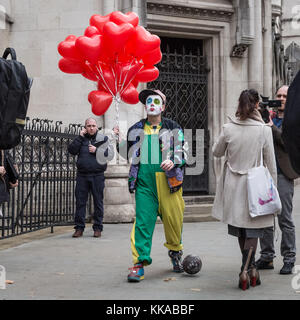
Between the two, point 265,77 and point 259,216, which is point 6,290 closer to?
point 259,216

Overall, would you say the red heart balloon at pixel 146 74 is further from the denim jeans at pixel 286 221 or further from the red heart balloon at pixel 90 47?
Result: the denim jeans at pixel 286 221

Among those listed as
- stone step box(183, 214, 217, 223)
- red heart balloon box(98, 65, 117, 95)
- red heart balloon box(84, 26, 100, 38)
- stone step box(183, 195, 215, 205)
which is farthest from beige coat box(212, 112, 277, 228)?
stone step box(183, 195, 215, 205)

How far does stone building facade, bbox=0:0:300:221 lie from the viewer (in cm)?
1197

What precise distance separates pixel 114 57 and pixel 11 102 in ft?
14.5

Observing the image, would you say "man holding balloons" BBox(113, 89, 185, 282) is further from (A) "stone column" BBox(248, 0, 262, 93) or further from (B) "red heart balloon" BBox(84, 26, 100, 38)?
(A) "stone column" BBox(248, 0, 262, 93)

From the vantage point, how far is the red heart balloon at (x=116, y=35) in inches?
311

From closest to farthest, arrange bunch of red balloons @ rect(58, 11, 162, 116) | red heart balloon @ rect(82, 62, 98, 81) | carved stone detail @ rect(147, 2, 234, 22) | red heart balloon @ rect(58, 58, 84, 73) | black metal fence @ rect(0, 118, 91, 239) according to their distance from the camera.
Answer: bunch of red balloons @ rect(58, 11, 162, 116) < red heart balloon @ rect(82, 62, 98, 81) < red heart balloon @ rect(58, 58, 84, 73) < black metal fence @ rect(0, 118, 91, 239) < carved stone detail @ rect(147, 2, 234, 22)

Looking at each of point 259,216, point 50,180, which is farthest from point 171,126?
point 50,180

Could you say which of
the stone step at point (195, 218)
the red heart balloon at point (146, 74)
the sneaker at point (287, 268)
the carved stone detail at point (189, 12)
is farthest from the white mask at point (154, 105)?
the carved stone detail at point (189, 12)

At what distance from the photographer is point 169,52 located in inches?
546

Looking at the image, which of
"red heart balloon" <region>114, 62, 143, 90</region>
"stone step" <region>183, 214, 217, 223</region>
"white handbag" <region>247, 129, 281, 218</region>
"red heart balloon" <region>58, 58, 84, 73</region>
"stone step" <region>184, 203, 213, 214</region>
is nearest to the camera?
"white handbag" <region>247, 129, 281, 218</region>

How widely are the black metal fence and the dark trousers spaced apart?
0.57m

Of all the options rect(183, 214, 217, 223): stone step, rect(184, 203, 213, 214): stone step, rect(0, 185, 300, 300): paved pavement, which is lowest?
rect(0, 185, 300, 300): paved pavement

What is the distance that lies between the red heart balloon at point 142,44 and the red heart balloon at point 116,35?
0.11m
